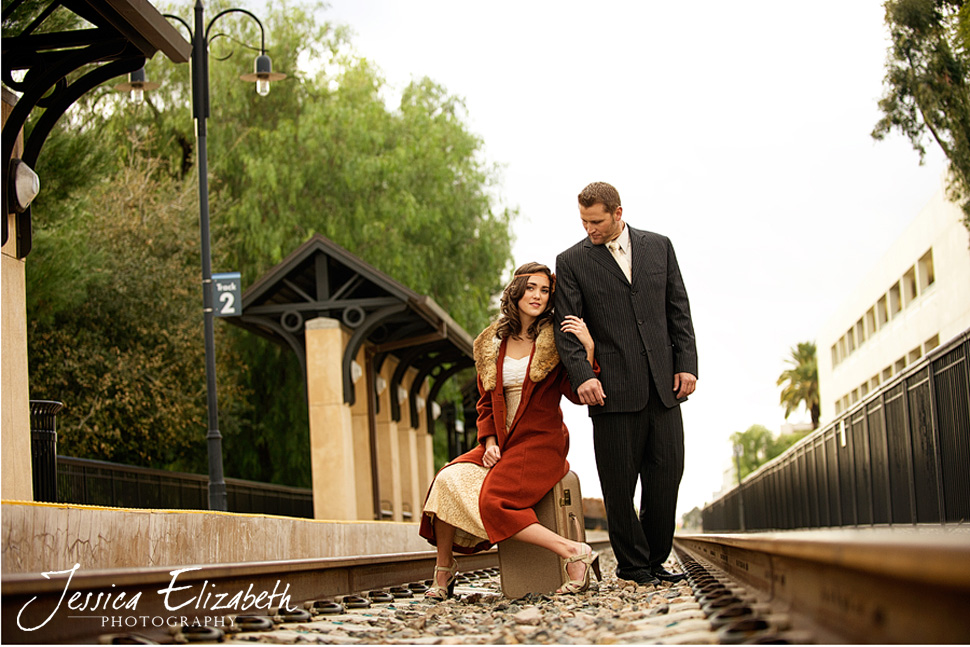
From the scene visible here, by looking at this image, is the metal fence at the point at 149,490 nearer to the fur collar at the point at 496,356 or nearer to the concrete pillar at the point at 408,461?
the concrete pillar at the point at 408,461

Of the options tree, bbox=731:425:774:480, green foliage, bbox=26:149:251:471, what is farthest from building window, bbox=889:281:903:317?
tree, bbox=731:425:774:480

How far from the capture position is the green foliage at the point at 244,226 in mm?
21750

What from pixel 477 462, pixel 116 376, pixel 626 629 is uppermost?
pixel 116 376

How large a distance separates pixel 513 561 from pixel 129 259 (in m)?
19.1

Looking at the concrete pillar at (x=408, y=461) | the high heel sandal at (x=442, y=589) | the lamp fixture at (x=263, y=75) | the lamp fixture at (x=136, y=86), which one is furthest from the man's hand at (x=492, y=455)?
the concrete pillar at (x=408, y=461)

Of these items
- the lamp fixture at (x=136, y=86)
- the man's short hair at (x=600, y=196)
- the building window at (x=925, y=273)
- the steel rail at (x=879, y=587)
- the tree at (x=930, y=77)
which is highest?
the tree at (x=930, y=77)

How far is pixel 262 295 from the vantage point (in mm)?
17031

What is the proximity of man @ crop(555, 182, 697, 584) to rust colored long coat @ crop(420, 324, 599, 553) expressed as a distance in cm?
20

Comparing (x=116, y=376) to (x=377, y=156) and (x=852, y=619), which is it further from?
(x=852, y=619)

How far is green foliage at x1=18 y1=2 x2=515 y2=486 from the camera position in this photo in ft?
71.4

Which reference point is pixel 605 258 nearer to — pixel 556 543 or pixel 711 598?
pixel 556 543

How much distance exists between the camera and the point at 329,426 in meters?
17.3

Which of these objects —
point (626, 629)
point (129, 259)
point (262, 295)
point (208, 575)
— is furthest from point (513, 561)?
point (129, 259)

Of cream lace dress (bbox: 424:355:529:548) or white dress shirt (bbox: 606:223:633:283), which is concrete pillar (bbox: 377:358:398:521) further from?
white dress shirt (bbox: 606:223:633:283)
